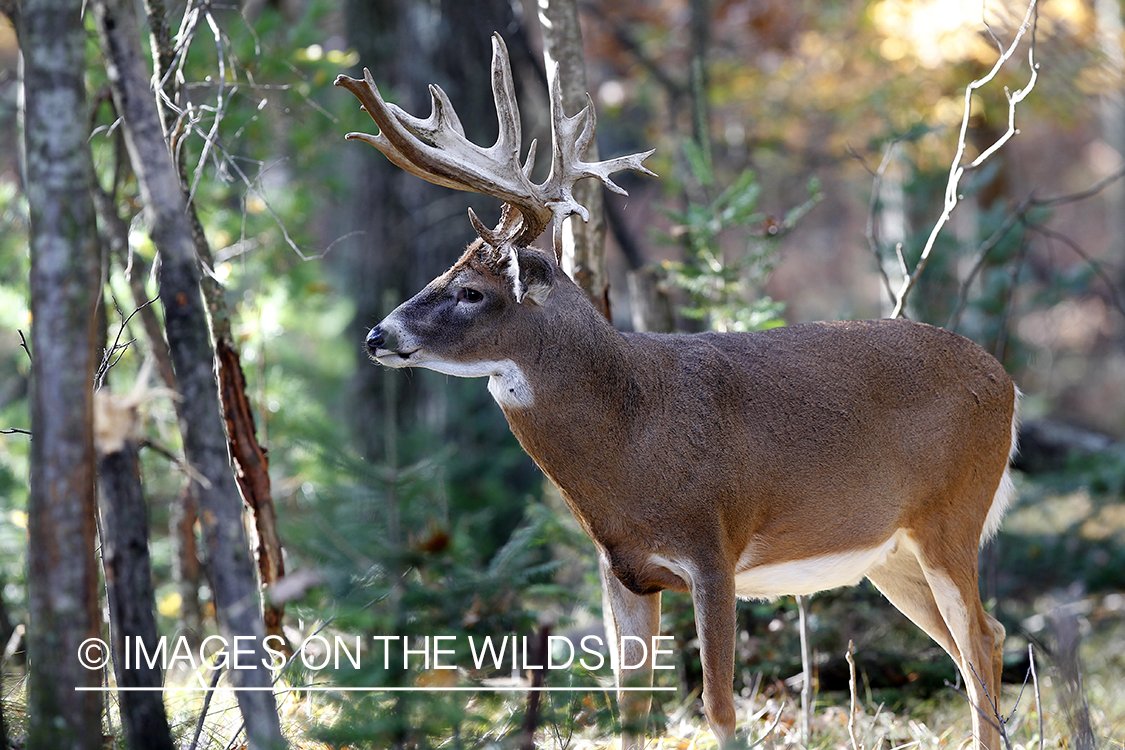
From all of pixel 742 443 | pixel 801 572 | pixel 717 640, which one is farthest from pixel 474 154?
pixel 801 572

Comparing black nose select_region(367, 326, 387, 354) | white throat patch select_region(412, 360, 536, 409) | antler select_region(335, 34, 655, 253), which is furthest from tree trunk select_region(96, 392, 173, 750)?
antler select_region(335, 34, 655, 253)

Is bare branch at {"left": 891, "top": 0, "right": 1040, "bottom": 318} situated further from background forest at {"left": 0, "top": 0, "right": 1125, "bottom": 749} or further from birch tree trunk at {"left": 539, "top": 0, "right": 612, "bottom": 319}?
birch tree trunk at {"left": 539, "top": 0, "right": 612, "bottom": 319}

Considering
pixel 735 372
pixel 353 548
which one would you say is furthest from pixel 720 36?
pixel 353 548

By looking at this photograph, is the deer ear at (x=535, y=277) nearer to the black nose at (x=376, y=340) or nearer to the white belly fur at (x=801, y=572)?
the black nose at (x=376, y=340)

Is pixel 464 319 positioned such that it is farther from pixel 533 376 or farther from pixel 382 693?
pixel 382 693

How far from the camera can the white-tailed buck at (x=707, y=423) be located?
3662mm

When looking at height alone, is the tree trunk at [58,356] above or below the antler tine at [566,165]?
below

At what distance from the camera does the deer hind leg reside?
4234 millimetres

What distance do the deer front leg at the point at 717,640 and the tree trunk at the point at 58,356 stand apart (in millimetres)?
2037

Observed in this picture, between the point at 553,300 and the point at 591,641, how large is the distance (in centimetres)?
279

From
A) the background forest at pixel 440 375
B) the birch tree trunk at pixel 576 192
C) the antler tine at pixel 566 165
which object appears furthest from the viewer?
the birch tree trunk at pixel 576 192

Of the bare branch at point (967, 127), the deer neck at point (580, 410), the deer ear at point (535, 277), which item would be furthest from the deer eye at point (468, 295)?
the bare branch at point (967, 127)

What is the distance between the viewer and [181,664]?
18.5 ft

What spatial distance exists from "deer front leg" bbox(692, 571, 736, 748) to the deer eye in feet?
4.28
